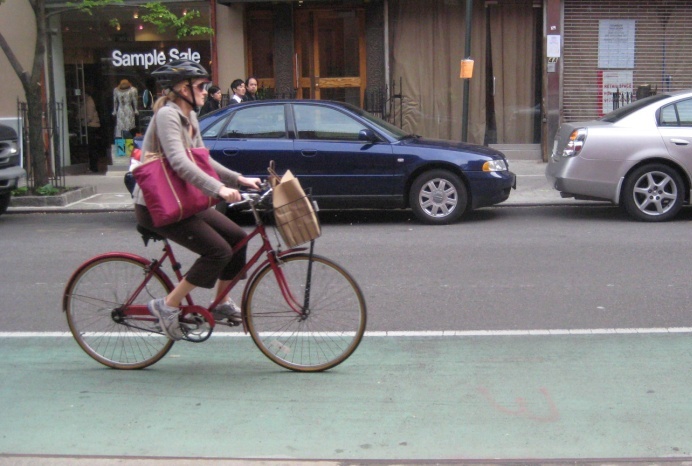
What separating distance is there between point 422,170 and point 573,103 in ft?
22.6

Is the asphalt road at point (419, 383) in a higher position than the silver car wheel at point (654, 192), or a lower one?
lower

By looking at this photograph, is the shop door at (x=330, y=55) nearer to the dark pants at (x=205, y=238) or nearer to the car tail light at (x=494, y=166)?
the car tail light at (x=494, y=166)

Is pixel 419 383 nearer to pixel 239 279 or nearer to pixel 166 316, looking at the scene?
pixel 239 279

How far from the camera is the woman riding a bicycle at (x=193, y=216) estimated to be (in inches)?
189

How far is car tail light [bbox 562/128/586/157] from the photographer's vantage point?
10.9 m

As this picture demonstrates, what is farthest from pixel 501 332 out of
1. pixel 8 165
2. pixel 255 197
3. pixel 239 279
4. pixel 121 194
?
pixel 121 194

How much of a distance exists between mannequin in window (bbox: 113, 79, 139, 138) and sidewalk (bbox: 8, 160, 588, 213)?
1.14 metres

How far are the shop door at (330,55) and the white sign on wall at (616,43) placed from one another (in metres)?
4.31

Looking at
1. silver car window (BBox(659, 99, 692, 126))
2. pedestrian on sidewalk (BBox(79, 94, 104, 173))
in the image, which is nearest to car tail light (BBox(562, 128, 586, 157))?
silver car window (BBox(659, 99, 692, 126))

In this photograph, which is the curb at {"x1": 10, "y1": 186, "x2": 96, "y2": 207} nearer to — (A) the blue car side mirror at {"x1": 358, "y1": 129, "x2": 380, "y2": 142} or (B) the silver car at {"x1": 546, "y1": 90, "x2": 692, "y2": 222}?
(A) the blue car side mirror at {"x1": 358, "y1": 129, "x2": 380, "y2": 142}

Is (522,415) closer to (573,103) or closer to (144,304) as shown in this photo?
(144,304)

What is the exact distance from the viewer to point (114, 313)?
5320mm

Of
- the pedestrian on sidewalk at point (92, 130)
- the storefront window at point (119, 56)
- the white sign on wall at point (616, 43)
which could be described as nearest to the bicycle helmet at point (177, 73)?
the storefront window at point (119, 56)

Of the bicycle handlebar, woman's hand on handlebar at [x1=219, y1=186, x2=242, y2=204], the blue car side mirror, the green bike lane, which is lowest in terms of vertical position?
the green bike lane
